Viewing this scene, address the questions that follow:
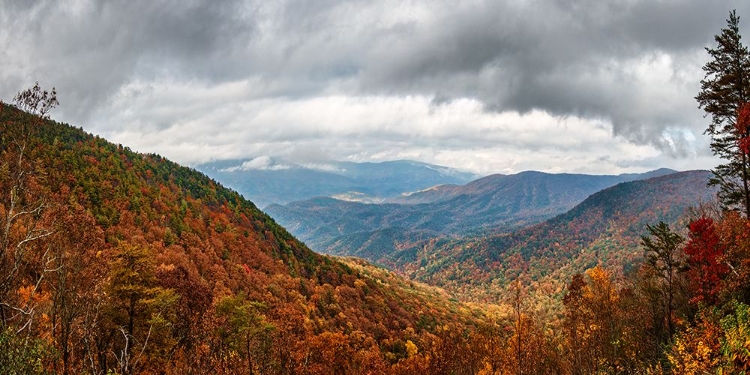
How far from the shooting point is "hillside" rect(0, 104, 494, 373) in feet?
74.9

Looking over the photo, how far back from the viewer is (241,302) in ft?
129

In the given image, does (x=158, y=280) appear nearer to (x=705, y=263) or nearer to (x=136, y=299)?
(x=136, y=299)

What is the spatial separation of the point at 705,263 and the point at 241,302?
44.0 meters

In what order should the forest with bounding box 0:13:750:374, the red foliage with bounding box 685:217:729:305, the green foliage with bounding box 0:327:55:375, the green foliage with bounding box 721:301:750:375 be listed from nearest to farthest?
1. the green foliage with bounding box 0:327:55:375
2. the green foliage with bounding box 721:301:750:375
3. the forest with bounding box 0:13:750:374
4. the red foliage with bounding box 685:217:729:305

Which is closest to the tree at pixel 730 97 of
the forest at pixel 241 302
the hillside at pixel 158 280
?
the forest at pixel 241 302

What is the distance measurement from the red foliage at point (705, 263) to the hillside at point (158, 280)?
2971 centimetres

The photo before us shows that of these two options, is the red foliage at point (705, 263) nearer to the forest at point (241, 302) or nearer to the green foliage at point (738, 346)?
the forest at point (241, 302)

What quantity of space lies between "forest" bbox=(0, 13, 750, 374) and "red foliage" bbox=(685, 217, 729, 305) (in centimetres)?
18

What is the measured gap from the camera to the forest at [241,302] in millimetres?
21516

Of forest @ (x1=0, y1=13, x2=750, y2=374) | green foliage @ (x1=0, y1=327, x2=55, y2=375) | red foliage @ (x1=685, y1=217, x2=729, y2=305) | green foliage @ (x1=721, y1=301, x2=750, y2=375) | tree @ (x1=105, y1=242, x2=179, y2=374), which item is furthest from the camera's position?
red foliage @ (x1=685, y1=217, x2=729, y2=305)

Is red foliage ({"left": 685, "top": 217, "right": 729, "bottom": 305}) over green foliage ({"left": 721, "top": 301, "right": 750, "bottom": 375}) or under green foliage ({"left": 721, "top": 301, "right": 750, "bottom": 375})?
over

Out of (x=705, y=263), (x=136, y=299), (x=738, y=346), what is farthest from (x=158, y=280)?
(x=705, y=263)

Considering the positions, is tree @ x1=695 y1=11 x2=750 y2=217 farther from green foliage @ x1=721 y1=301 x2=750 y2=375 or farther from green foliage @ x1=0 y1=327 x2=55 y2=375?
green foliage @ x1=0 y1=327 x2=55 y2=375

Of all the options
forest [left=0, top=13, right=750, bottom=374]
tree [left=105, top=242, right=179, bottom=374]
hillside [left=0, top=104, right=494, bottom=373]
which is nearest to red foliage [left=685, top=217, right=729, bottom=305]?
forest [left=0, top=13, right=750, bottom=374]
